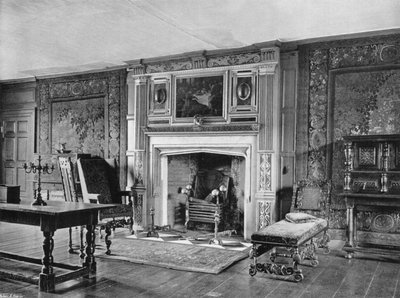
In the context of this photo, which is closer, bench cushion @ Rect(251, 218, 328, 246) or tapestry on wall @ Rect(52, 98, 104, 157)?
bench cushion @ Rect(251, 218, 328, 246)

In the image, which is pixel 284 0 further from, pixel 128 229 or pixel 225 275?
pixel 128 229

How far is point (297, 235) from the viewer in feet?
16.0

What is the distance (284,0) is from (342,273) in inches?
128

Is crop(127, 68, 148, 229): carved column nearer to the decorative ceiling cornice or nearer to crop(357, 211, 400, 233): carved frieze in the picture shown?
the decorative ceiling cornice

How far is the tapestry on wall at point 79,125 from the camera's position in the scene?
9148mm

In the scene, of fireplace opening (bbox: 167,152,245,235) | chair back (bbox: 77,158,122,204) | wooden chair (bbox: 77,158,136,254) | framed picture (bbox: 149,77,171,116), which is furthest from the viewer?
framed picture (bbox: 149,77,171,116)

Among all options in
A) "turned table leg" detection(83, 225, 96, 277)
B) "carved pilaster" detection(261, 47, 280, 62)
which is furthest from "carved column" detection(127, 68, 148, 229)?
"turned table leg" detection(83, 225, 96, 277)

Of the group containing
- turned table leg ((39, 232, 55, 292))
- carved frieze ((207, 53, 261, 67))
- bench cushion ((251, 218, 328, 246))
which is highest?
carved frieze ((207, 53, 261, 67))

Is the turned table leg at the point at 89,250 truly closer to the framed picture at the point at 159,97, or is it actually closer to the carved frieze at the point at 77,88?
the framed picture at the point at 159,97

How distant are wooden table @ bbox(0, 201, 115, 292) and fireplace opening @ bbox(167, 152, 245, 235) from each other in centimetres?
306

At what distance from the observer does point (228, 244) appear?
6727 mm

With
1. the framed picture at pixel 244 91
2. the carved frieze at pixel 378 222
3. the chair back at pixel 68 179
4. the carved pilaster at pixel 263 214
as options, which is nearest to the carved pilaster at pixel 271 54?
the framed picture at pixel 244 91

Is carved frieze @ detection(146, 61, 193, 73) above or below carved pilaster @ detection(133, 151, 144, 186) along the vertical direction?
above

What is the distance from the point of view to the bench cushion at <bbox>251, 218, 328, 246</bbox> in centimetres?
483
